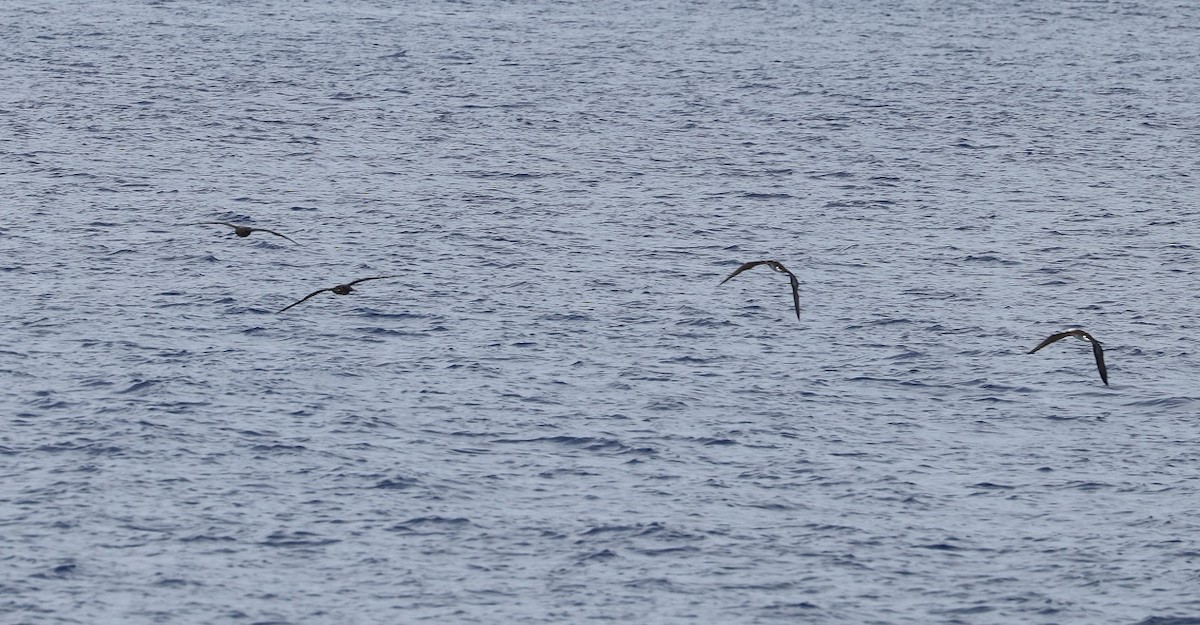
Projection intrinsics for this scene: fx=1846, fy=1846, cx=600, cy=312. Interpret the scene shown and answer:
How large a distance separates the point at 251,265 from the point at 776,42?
3114 inches

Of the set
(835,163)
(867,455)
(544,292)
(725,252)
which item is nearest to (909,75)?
(835,163)

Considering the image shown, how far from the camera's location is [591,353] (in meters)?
69.1

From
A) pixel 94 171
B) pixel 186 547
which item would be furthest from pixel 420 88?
pixel 186 547

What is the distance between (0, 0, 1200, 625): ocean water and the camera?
5141cm

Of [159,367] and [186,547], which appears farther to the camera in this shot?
[159,367]

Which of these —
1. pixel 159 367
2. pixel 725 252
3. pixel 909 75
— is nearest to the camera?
pixel 159 367

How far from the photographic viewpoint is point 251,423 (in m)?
61.1

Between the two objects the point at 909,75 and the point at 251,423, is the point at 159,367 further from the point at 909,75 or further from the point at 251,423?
the point at 909,75

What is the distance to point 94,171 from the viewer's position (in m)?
96.6

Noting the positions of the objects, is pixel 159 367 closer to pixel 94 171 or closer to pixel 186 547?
pixel 186 547

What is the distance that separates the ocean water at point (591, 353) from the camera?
51406 mm

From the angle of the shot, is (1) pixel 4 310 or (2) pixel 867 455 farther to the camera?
(1) pixel 4 310

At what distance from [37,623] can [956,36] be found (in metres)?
122

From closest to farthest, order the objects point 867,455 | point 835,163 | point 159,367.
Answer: point 867,455 → point 159,367 → point 835,163
